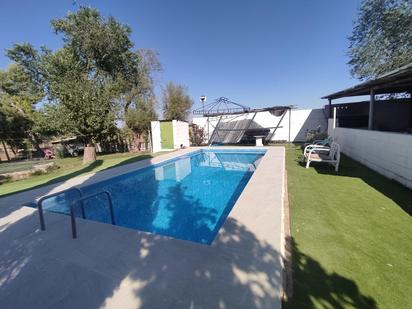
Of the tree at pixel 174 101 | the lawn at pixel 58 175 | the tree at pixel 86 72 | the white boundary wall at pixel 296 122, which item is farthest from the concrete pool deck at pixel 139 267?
the tree at pixel 174 101

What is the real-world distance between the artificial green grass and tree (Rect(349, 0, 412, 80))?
40.4ft

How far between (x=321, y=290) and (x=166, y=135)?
1377cm

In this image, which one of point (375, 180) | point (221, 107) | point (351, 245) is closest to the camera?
point (351, 245)

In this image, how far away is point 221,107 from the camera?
1587 centimetres

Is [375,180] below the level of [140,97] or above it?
below

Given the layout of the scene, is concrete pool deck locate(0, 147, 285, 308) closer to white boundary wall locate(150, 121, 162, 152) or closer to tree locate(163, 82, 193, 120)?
white boundary wall locate(150, 121, 162, 152)

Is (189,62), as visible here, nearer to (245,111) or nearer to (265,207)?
(245,111)

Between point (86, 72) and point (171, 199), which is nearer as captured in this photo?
point (171, 199)

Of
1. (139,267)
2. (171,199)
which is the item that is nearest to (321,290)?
(139,267)

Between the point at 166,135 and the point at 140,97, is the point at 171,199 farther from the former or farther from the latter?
the point at 140,97

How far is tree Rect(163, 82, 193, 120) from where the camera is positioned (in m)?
19.7

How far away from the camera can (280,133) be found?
16.2 metres

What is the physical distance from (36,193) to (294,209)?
21.5 ft

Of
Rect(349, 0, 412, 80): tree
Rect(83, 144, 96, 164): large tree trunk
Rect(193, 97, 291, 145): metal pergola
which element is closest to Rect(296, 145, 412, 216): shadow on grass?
Rect(193, 97, 291, 145): metal pergola
